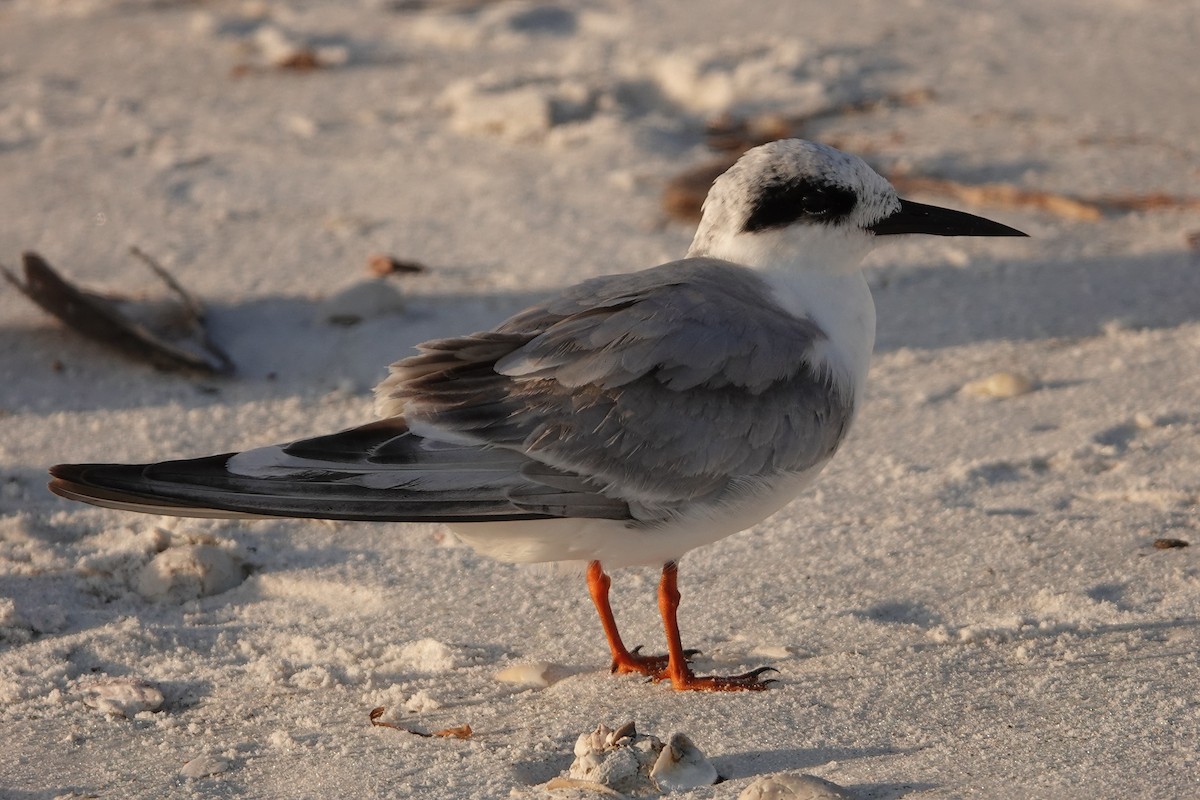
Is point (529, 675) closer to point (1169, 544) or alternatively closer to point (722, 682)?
point (722, 682)

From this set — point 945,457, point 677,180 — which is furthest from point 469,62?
point 945,457

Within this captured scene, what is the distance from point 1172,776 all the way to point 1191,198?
11.2 ft

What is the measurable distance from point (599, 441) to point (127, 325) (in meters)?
2.31

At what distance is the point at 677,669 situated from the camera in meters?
3.28

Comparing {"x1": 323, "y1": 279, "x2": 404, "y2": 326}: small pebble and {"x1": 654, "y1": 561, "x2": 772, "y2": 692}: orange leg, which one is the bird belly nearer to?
{"x1": 654, "y1": 561, "x2": 772, "y2": 692}: orange leg

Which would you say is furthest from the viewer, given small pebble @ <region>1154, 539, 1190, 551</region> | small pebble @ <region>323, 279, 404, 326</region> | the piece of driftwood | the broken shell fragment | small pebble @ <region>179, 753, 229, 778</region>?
small pebble @ <region>323, 279, 404, 326</region>

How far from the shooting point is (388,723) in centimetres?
312

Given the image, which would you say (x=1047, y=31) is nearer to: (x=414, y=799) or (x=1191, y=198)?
(x=1191, y=198)

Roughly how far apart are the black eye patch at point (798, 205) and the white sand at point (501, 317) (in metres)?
0.84

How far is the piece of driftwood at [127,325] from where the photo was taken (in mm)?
4887

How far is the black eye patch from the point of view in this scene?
3529 millimetres

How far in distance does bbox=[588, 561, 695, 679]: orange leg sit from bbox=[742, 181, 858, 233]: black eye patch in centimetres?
89

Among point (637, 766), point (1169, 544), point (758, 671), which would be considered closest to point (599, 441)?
point (758, 671)

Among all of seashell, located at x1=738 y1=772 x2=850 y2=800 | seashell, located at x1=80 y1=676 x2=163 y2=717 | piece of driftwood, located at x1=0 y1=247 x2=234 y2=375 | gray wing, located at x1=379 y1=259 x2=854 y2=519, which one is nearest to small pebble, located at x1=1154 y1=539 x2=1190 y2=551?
gray wing, located at x1=379 y1=259 x2=854 y2=519
